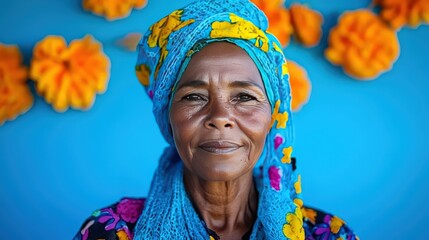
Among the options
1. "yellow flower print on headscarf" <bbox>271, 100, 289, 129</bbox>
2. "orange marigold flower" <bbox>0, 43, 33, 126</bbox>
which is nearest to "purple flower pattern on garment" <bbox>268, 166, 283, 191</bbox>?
"yellow flower print on headscarf" <bbox>271, 100, 289, 129</bbox>

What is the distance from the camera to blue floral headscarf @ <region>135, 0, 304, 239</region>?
162 centimetres

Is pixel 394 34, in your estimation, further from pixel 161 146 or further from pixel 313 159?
pixel 161 146

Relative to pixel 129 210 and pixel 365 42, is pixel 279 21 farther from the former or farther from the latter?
pixel 129 210

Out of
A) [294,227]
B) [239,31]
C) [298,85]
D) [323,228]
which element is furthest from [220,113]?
[298,85]

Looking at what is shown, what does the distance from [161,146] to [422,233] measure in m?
1.36

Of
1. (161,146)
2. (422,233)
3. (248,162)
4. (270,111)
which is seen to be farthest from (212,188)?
(422,233)

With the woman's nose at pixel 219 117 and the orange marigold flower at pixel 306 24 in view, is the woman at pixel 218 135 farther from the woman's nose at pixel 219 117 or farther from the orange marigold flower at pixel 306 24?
the orange marigold flower at pixel 306 24

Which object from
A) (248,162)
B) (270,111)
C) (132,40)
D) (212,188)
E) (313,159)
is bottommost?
(313,159)

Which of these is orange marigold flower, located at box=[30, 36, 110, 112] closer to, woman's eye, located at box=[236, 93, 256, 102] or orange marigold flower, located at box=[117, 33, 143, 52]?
orange marigold flower, located at box=[117, 33, 143, 52]

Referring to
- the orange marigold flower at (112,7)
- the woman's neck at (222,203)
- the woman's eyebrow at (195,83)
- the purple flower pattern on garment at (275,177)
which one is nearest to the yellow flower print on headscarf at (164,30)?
the woman's eyebrow at (195,83)

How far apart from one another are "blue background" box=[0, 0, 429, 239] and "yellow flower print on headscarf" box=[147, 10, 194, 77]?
974mm

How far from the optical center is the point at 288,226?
5.53 feet

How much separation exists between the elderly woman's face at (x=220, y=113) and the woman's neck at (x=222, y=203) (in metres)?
0.10

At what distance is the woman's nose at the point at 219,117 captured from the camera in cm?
153
